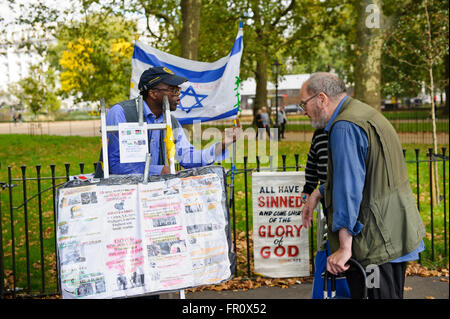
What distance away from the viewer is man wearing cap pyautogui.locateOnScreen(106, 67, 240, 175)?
3580 mm

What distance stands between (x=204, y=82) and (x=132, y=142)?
3083mm

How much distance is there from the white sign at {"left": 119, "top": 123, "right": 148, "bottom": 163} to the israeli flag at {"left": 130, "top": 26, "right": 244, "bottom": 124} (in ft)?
7.59

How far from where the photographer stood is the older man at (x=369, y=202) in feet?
9.20

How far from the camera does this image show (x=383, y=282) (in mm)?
2920

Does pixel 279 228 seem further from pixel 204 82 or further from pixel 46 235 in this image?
pixel 46 235

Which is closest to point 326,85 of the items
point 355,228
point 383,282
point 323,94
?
point 323,94

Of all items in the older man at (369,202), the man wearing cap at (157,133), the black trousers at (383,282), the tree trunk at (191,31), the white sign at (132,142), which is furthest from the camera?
the tree trunk at (191,31)

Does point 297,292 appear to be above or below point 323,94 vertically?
below

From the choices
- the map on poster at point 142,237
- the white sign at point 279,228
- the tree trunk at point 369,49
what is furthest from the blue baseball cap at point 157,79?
the tree trunk at point 369,49

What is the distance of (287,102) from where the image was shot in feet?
258

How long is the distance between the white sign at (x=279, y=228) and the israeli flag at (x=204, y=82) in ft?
3.17

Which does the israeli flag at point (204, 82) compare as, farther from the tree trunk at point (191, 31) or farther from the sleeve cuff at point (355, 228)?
the tree trunk at point (191, 31)

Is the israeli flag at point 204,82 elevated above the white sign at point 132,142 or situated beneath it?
elevated above
